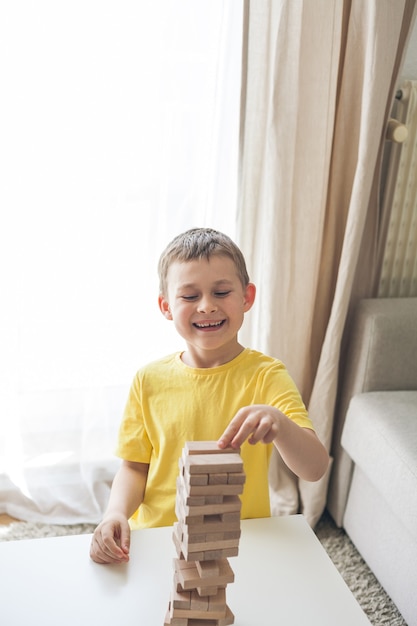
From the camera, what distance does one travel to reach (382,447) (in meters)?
1.69

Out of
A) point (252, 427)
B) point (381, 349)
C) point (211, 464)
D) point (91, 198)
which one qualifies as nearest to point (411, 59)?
point (381, 349)

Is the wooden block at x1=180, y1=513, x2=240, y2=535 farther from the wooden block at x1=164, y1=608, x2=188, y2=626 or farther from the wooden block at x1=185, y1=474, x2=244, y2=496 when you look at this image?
the wooden block at x1=164, y1=608, x2=188, y2=626

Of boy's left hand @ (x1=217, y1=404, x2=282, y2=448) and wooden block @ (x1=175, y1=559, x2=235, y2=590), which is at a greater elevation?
boy's left hand @ (x1=217, y1=404, x2=282, y2=448)

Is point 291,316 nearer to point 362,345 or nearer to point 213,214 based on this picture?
point 362,345

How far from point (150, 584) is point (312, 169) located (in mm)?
1320

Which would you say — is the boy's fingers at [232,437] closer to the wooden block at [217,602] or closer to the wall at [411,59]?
the wooden block at [217,602]

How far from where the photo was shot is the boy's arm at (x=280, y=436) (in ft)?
2.82

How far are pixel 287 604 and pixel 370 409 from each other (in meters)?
0.93

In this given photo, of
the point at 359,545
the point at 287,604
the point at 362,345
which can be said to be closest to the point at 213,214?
the point at 362,345

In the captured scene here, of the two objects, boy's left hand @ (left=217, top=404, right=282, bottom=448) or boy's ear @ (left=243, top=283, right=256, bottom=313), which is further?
boy's ear @ (left=243, top=283, right=256, bottom=313)

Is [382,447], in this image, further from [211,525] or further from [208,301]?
[211,525]

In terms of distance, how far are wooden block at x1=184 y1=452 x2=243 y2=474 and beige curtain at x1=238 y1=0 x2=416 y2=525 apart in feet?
3.88

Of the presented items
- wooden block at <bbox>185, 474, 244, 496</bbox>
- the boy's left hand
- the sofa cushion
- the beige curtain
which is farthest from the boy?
the beige curtain

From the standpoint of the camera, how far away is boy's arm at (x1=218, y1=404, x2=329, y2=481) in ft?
2.82
